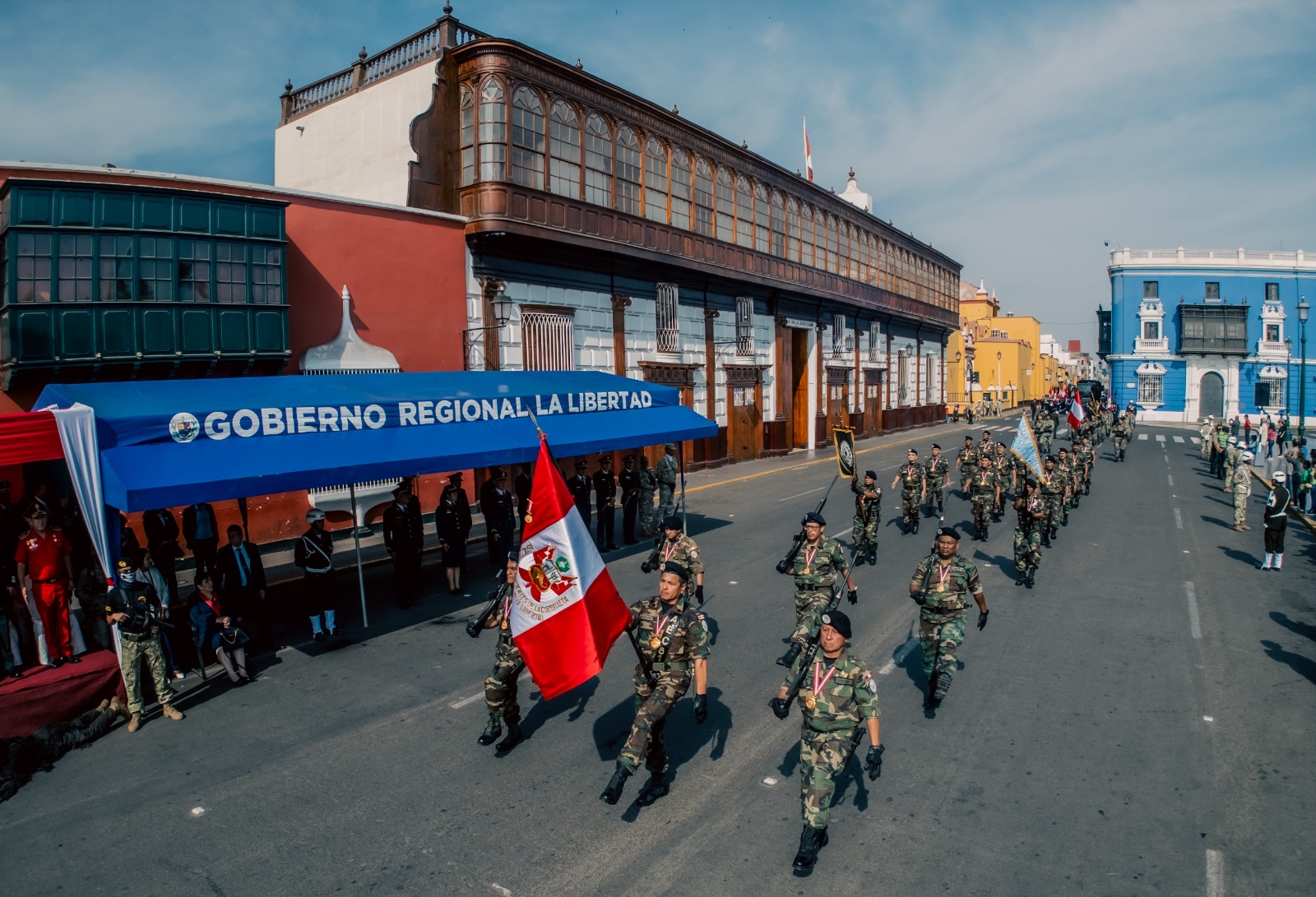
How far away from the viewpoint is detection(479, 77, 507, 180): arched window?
70.2 feet

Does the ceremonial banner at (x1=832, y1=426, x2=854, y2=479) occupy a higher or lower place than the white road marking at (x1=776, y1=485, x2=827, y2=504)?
higher

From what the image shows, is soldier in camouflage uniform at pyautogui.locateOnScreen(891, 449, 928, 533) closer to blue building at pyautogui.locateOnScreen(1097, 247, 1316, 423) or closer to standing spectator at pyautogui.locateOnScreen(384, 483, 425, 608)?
standing spectator at pyautogui.locateOnScreen(384, 483, 425, 608)

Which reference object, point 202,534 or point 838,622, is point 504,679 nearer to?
point 838,622

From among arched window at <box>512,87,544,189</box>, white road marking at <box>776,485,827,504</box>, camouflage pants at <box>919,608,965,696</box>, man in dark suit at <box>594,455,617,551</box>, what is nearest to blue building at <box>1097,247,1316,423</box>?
white road marking at <box>776,485,827,504</box>

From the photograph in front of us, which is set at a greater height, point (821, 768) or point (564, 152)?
point (564, 152)

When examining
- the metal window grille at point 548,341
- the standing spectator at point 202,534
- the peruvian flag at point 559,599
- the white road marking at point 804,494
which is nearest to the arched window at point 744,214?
the metal window grille at point 548,341

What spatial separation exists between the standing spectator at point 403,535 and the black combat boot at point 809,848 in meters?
8.40

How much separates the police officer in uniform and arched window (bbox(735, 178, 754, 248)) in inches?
945

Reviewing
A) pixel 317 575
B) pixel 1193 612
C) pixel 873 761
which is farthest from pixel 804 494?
pixel 873 761

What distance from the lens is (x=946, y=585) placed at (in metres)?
8.69

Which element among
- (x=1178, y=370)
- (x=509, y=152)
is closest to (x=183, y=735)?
(x=509, y=152)

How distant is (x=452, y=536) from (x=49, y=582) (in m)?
5.13

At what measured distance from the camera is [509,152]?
21609 millimetres

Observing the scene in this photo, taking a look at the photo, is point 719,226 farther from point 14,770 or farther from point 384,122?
point 14,770
